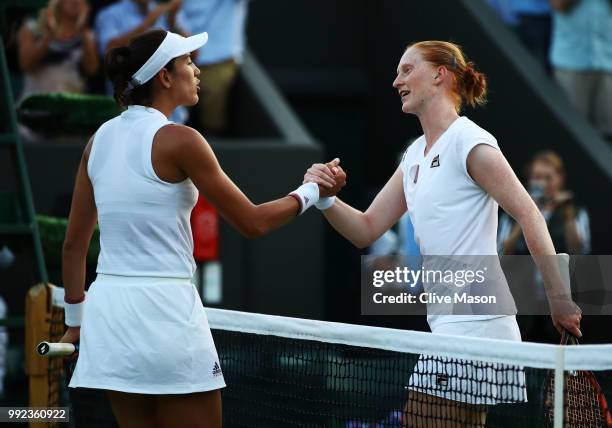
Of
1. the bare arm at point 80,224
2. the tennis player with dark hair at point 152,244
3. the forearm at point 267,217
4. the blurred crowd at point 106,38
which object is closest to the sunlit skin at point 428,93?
the forearm at point 267,217

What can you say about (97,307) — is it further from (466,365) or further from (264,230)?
(466,365)

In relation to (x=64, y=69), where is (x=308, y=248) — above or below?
below

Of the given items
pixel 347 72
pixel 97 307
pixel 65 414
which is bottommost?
pixel 65 414

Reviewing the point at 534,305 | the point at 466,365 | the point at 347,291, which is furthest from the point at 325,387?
the point at 347,291

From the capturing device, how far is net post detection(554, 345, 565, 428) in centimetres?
396

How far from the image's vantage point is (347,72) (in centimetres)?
1327

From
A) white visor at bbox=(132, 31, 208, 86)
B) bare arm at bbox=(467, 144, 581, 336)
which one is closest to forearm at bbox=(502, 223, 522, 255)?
bare arm at bbox=(467, 144, 581, 336)

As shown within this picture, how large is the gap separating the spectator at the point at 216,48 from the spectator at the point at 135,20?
0.43m

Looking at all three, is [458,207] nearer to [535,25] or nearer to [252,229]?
[252,229]

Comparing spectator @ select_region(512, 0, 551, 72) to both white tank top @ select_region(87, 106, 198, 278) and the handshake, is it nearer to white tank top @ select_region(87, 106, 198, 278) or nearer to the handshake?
the handshake

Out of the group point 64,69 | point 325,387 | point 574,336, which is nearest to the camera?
point 574,336

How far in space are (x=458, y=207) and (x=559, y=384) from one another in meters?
0.80

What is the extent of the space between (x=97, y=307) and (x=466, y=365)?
1238 millimetres

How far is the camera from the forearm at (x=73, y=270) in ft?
14.6
